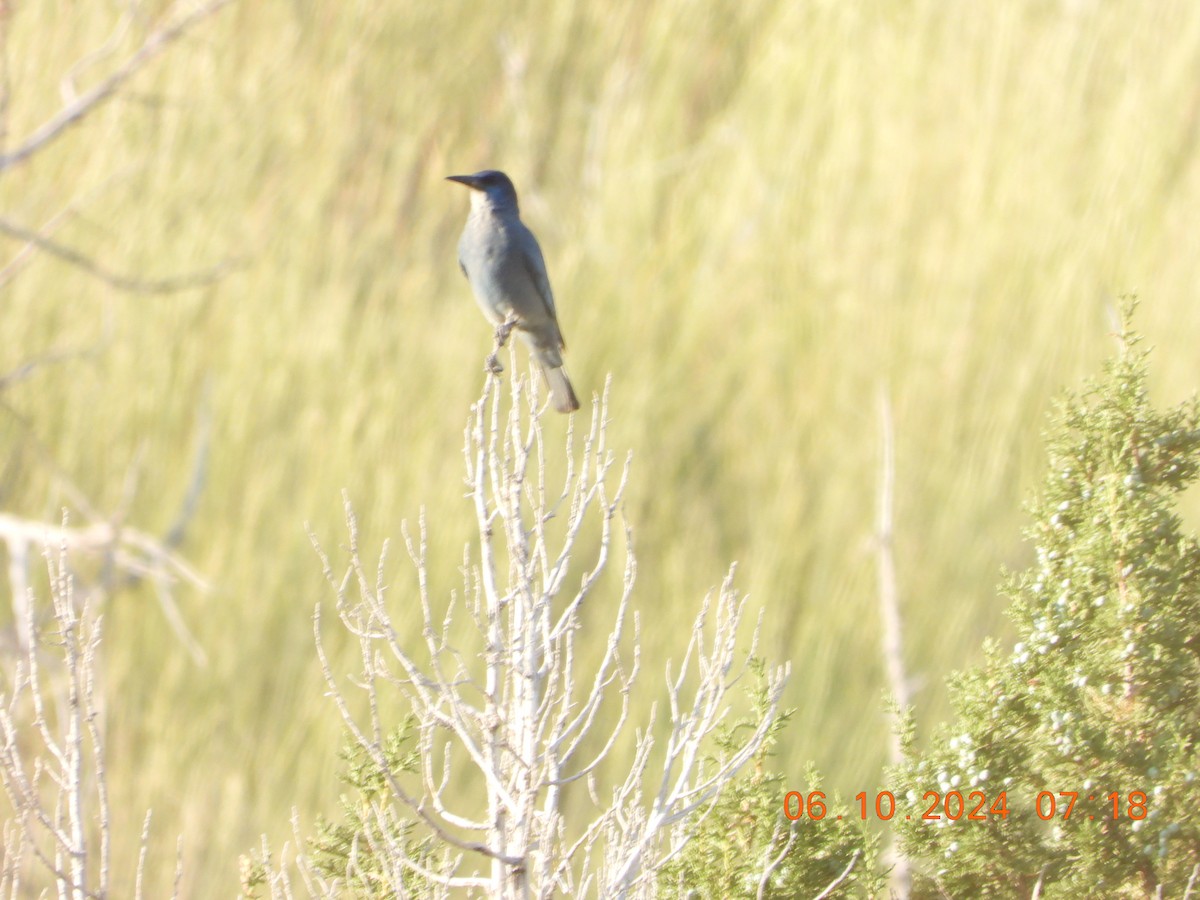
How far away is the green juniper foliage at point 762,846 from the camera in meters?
2.14

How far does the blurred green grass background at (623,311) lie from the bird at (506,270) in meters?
1.61

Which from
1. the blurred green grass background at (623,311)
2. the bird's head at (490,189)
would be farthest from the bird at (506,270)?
the blurred green grass background at (623,311)

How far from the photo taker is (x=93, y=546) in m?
4.77

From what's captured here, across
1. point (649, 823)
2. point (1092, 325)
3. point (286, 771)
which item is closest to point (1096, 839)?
point (649, 823)

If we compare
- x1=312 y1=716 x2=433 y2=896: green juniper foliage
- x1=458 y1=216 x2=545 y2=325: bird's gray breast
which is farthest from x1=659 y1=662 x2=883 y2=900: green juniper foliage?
x1=458 y1=216 x2=545 y2=325: bird's gray breast

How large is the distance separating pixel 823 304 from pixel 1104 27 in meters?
2.15

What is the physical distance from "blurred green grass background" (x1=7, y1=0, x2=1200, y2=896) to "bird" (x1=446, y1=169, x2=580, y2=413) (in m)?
1.61

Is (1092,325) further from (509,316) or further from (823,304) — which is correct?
(509,316)

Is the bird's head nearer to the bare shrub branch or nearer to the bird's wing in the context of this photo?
the bird's wing

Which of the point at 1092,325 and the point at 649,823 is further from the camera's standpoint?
the point at 1092,325

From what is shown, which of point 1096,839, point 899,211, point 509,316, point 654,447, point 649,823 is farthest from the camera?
point 899,211

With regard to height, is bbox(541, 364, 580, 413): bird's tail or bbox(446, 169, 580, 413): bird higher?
bbox(446, 169, 580, 413): bird

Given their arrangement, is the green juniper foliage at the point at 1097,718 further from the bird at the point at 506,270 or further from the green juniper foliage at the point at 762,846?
the bird at the point at 506,270

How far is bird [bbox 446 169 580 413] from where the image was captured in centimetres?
368
